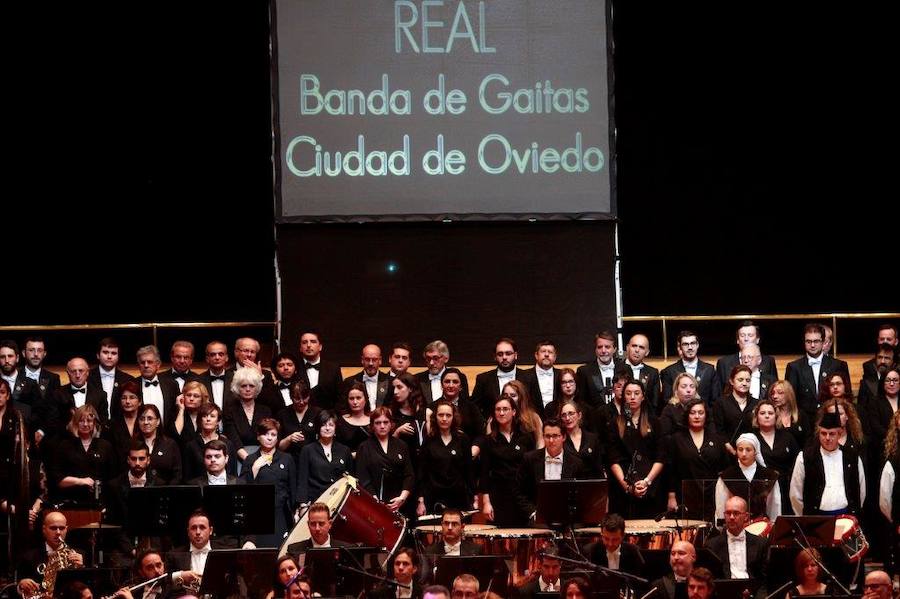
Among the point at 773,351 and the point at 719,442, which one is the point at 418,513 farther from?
the point at 773,351

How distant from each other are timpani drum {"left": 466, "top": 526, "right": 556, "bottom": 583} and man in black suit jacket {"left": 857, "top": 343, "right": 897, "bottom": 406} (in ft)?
10.3

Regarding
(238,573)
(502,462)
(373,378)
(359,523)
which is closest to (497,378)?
(373,378)

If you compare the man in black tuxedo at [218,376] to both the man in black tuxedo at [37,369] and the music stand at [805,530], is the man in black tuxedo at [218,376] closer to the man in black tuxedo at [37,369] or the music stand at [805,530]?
the man in black tuxedo at [37,369]

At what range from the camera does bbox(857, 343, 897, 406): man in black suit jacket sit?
472 inches

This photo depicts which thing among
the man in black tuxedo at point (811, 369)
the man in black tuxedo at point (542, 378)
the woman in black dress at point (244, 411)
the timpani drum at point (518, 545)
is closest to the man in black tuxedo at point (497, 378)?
the man in black tuxedo at point (542, 378)

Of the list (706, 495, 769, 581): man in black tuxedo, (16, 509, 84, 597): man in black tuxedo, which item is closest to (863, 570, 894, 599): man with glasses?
(706, 495, 769, 581): man in black tuxedo

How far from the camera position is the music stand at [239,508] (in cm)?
995

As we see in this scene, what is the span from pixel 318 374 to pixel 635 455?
8.62ft

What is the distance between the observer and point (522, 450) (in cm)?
1121

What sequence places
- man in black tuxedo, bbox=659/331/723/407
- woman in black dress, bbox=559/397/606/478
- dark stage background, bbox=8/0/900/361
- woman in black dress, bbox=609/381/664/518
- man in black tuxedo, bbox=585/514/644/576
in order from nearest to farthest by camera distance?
man in black tuxedo, bbox=585/514/644/576 → woman in black dress, bbox=559/397/606/478 → woman in black dress, bbox=609/381/664/518 → man in black tuxedo, bbox=659/331/723/407 → dark stage background, bbox=8/0/900/361

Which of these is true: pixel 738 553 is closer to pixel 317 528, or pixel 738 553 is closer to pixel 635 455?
pixel 635 455

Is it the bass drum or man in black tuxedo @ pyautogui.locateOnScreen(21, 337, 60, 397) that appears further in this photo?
man in black tuxedo @ pyautogui.locateOnScreen(21, 337, 60, 397)

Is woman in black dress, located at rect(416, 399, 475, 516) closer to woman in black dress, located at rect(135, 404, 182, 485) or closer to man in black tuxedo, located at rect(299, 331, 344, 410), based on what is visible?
man in black tuxedo, located at rect(299, 331, 344, 410)

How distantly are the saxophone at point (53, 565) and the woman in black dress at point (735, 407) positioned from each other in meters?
4.76
